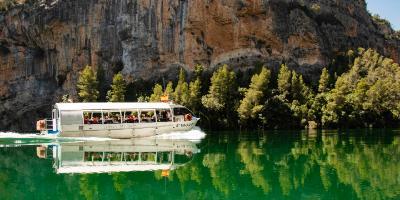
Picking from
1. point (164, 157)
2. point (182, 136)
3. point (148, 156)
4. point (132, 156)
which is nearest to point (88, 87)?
point (182, 136)

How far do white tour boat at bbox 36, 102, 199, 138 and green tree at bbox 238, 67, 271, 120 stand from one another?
65.9 feet

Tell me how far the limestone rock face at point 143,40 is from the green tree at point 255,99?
43.5 ft

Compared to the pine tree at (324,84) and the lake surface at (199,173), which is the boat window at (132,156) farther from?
the pine tree at (324,84)

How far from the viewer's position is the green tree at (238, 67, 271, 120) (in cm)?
6619

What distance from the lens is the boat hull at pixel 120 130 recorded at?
43.6 m

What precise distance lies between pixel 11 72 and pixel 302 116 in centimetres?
4809

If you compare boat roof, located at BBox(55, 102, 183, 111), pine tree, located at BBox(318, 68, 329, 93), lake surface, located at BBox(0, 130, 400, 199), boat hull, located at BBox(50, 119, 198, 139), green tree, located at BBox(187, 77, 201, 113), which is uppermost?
pine tree, located at BBox(318, 68, 329, 93)

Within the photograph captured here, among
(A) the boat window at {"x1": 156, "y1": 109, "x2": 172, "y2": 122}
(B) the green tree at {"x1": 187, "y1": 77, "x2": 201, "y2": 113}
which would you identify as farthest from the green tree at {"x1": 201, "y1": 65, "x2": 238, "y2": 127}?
(A) the boat window at {"x1": 156, "y1": 109, "x2": 172, "y2": 122}

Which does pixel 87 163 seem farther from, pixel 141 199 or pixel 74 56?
pixel 74 56

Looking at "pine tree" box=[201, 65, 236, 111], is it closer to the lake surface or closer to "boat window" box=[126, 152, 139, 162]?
the lake surface

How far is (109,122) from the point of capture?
45125 mm

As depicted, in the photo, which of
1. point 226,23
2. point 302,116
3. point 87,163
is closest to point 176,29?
point 226,23

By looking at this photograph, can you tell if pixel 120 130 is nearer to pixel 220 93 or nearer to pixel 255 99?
pixel 220 93

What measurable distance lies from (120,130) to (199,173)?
22.4 m
